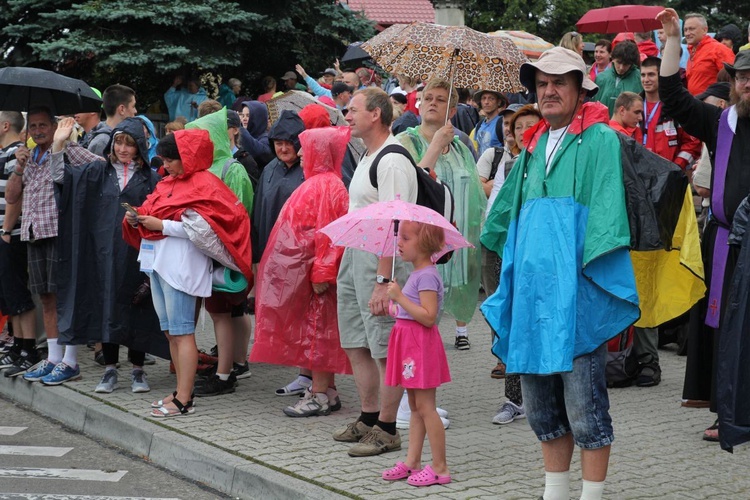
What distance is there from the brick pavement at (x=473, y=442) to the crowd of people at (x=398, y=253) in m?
0.16

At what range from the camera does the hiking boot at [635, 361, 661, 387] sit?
858 cm

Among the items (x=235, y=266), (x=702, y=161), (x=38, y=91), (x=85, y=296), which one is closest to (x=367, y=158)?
(x=235, y=266)

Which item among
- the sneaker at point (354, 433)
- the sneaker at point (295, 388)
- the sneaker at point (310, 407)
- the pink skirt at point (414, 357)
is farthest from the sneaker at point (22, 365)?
the pink skirt at point (414, 357)

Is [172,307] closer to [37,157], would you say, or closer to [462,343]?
[37,157]

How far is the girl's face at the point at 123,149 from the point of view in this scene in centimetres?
844

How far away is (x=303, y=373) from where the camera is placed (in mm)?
8461

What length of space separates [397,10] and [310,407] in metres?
35.5

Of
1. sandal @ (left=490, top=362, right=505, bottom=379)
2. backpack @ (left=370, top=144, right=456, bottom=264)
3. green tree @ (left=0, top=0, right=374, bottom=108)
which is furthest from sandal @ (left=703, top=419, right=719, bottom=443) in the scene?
green tree @ (left=0, top=0, right=374, bottom=108)

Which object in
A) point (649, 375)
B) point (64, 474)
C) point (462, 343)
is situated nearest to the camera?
point (64, 474)

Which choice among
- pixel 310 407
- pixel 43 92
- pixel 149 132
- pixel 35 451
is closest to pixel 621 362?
pixel 310 407

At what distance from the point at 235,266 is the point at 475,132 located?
17.7 ft

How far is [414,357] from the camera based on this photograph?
6039 mm

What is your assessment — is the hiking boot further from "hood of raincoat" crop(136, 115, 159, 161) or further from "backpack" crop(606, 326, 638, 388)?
"hood of raincoat" crop(136, 115, 159, 161)

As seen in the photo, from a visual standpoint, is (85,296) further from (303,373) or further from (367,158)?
(367,158)
